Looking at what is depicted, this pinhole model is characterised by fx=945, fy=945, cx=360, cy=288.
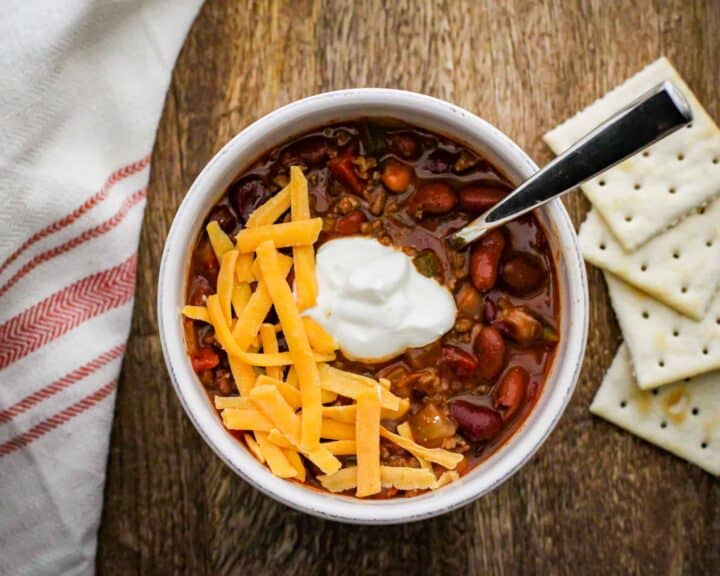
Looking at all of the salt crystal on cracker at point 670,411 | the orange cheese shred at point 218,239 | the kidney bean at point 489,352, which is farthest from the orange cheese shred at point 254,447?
the salt crystal on cracker at point 670,411

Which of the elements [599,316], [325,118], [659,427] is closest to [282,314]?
[325,118]

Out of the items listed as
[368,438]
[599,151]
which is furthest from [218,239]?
[599,151]

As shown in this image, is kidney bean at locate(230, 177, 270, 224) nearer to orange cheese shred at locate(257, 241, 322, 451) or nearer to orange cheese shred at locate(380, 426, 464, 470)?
orange cheese shred at locate(257, 241, 322, 451)

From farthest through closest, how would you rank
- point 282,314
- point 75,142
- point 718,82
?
point 718,82 → point 75,142 → point 282,314

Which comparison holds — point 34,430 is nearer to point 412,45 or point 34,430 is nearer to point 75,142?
point 75,142

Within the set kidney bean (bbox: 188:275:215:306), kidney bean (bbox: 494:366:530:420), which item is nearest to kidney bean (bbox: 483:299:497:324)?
kidney bean (bbox: 494:366:530:420)
